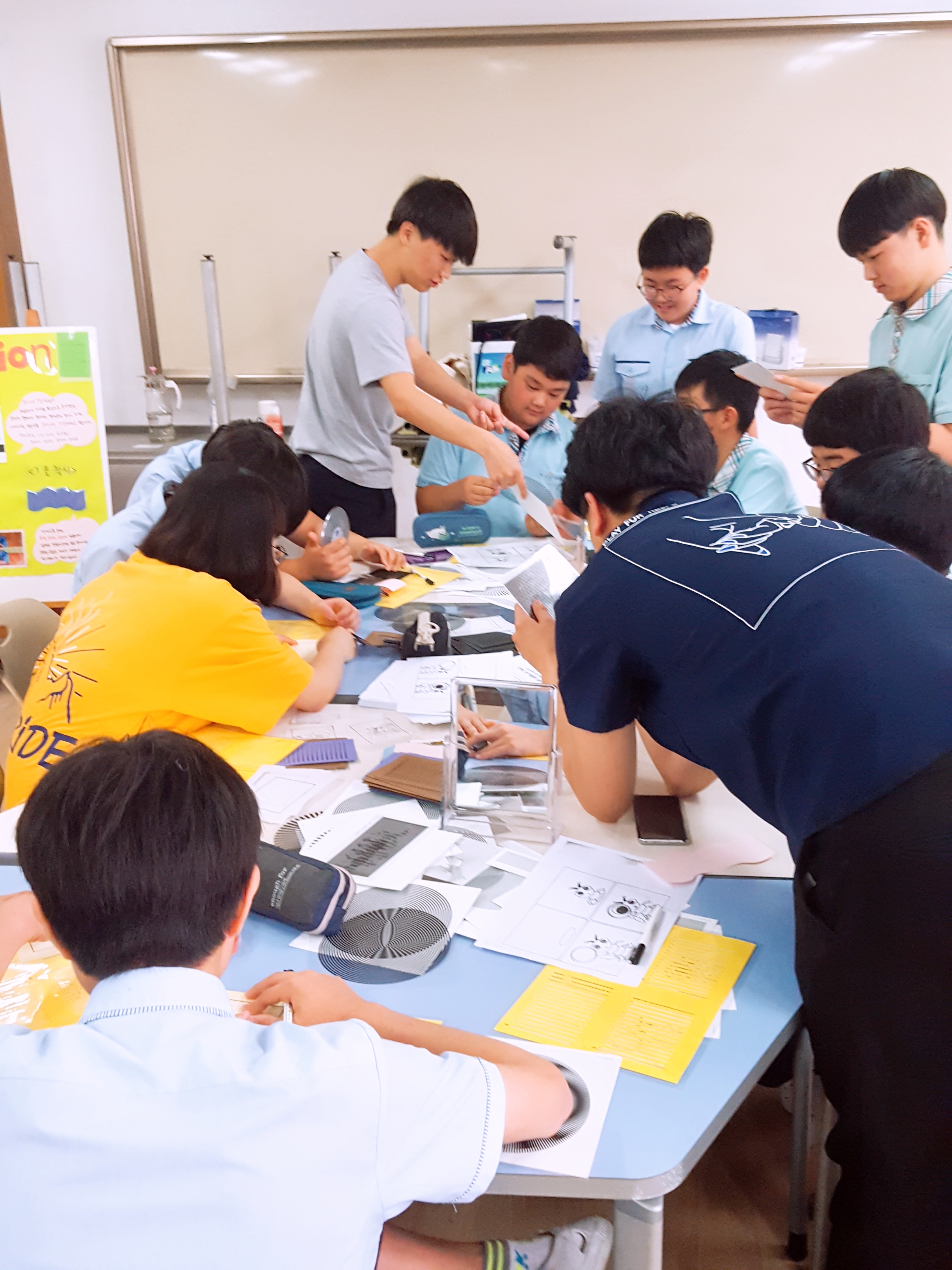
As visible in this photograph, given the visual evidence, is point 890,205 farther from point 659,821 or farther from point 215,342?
point 215,342

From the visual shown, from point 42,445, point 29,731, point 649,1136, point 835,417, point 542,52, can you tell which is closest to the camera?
point 649,1136

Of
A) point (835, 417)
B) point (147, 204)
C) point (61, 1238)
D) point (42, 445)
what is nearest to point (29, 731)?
point (61, 1238)

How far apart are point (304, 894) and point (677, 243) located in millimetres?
2403

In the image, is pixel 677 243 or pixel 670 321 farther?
pixel 670 321

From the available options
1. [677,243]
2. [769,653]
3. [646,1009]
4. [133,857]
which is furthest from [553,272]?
[133,857]

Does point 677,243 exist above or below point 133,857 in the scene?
above

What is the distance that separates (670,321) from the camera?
2.97 m

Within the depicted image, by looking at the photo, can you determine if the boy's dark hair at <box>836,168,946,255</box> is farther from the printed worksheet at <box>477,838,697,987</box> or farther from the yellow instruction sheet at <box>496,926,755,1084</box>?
the yellow instruction sheet at <box>496,926,755,1084</box>

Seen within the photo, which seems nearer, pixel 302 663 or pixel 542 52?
pixel 302 663

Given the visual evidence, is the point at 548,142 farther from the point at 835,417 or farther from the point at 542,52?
the point at 835,417

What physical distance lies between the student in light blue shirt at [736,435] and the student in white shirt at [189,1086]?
1.61 meters

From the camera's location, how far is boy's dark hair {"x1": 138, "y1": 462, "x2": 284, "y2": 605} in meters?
1.52

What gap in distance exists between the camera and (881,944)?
2.76 ft

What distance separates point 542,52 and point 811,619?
3390 mm
